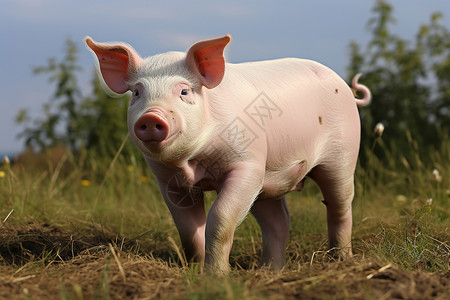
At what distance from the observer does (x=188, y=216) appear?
3.49 meters

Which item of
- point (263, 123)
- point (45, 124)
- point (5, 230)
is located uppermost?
point (263, 123)

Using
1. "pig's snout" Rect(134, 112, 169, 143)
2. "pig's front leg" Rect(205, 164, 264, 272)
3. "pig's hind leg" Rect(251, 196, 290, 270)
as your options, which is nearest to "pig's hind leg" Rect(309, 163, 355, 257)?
"pig's hind leg" Rect(251, 196, 290, 270)

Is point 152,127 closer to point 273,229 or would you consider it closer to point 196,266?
point 196,266

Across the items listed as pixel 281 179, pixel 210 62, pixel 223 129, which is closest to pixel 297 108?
Answer: pixel 281 179

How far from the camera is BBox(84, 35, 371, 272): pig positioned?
299 cm

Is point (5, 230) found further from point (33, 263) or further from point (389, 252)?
point (389, 252)

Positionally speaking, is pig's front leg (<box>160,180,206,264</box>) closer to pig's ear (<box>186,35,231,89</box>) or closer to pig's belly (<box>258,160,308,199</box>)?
pig's belly (<box>258,160,308,199</box>)

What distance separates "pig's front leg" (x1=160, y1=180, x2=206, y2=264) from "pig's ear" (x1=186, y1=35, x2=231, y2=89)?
0.73 meters

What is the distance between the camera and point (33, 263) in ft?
10.4

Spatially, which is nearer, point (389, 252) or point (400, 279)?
point (400, 279)

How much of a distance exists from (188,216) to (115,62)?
1.04 m

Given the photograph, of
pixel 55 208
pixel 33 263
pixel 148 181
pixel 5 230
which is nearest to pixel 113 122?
pixel 148 181

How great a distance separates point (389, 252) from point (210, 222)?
3.49 feet

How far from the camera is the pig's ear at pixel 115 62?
3.21 meters
